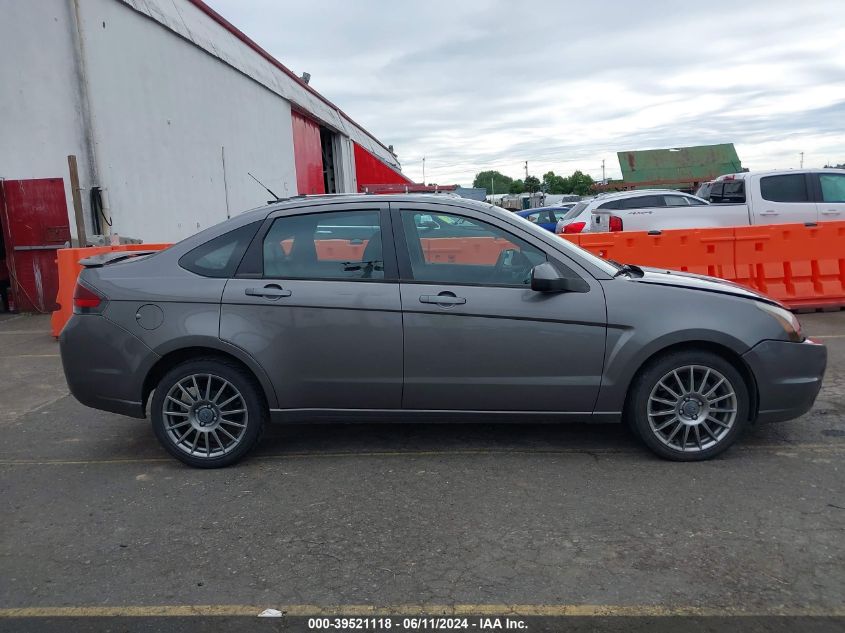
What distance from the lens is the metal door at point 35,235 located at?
38.8 feet

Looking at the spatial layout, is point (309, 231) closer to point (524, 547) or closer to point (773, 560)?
point (524, 547)

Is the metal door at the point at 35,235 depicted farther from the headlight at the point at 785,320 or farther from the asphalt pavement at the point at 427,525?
the headlight at the point at 785,320

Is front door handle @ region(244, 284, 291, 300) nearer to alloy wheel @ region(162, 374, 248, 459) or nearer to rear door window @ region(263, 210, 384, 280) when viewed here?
rear door window @ region(263, 210, 384, 280)

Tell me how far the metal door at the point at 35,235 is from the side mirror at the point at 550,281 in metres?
9.84

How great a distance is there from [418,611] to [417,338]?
72.4 inches

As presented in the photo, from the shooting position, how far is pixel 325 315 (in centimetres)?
459

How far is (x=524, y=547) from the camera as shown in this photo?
3584mm

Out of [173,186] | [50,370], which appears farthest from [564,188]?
[50,370]

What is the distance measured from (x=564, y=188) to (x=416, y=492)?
381 ft

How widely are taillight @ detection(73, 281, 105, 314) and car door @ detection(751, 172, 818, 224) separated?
10.2 meters

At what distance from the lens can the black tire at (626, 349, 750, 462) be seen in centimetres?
452

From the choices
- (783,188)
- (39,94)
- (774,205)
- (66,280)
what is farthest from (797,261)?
(39,94)

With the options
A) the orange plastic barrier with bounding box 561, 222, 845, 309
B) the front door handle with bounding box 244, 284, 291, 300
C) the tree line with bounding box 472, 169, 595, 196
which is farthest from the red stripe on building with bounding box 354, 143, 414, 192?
the tree line with bounding box 472, 169, 595, 196

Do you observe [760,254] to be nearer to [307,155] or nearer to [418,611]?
[418,611]
